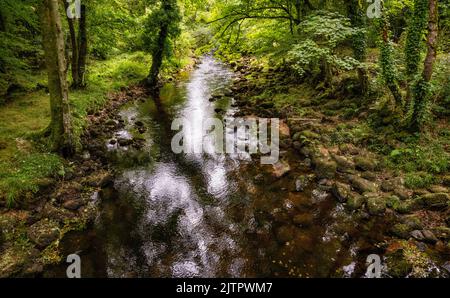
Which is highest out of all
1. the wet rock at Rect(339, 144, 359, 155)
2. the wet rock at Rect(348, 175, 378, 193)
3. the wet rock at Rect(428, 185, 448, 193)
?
the wet rock at Rect(339, 144, 359, 155)

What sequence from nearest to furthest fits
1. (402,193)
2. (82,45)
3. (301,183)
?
(402,193) → (301,183) → (82,45)

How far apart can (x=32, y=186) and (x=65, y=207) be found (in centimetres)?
101

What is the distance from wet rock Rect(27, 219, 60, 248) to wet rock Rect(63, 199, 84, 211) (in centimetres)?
59

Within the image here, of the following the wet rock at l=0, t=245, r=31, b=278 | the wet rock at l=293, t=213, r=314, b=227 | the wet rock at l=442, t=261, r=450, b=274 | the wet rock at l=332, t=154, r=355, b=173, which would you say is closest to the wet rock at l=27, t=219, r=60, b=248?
the wet rock at l=0, t=245, r=31, b=278

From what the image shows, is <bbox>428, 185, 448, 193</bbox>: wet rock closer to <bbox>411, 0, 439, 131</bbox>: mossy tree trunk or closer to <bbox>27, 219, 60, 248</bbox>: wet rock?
<bbox>411, 0, 439, 131</bbox>: mossy tree trunk

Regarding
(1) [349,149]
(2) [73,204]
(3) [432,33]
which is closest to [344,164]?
(1) [349,149]

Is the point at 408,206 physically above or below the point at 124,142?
below

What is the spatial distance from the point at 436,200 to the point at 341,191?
217 centimetres

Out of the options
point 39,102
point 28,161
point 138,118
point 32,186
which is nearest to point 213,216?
point 32,186

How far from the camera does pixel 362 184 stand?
803 centimetres

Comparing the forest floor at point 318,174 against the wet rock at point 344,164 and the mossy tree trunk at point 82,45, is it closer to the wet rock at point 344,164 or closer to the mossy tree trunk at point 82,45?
the wet rock at point 344,164

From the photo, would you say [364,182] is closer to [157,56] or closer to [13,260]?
[13,260]

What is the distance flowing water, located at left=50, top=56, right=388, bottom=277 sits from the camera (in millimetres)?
5969

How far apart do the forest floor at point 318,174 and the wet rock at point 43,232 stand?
20 mm
